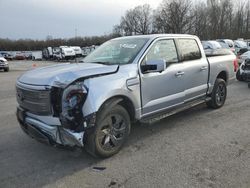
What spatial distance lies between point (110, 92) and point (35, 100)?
3.50 ft

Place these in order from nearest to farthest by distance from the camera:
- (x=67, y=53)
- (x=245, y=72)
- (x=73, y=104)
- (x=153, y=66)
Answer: (x=73, y=104)
(x=153, y=66)
(x=245, y=72)
(x=67, y=53)

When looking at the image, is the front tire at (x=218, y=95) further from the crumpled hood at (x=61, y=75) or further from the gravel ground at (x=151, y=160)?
the crumpled hood at (x=61, y=75)

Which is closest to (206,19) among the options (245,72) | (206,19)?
(206,19)

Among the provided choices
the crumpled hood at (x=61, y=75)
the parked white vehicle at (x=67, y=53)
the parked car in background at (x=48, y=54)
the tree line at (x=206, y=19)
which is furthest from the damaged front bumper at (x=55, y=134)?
the tree line at (x=206, y=19)

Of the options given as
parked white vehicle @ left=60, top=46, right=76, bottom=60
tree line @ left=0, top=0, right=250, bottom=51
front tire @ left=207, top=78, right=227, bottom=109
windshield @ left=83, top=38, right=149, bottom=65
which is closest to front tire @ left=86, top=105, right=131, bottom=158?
windshield @ left=83, top=38, right=149, bottom=65

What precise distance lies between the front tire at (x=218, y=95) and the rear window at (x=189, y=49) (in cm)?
106

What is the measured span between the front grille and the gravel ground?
0.78 m

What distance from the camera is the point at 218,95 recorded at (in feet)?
22.7

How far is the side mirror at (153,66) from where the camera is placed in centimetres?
455

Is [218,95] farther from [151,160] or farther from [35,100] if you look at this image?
[35,100]

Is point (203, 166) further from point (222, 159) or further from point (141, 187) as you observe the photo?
point (141, 187)

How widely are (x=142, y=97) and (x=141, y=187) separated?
5.34 ft

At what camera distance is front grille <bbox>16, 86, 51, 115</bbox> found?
12.7ft

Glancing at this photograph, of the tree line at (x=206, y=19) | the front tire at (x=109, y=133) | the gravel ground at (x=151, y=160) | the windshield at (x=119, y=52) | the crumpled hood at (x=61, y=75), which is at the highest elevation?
the tree line at (x=206, y=19)
